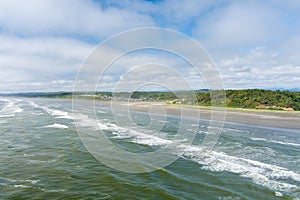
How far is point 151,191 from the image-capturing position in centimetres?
1073

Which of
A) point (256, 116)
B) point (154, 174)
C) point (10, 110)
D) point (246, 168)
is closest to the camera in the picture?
point (154, 174)

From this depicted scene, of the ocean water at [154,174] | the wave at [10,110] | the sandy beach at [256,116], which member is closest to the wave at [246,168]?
the ocean water at [154,174]

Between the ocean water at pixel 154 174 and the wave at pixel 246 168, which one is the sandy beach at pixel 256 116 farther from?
the wave at pixel 246 168

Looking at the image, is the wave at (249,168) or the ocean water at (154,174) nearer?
the ocean water at (154,174)

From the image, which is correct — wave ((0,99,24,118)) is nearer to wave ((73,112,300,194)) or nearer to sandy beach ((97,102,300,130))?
sandy beach ((97,102,300,130))

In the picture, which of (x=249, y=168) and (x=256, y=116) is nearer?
(x=249, y=168)

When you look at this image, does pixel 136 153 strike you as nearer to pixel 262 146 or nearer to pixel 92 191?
pixel 92 191

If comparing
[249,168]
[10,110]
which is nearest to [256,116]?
[249,168]

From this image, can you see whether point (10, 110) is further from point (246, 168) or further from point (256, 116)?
point (246, 168)

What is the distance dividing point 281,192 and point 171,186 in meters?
4.91

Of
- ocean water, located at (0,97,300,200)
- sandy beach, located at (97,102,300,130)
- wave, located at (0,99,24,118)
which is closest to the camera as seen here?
ocean water, located at (0,97,300,200)

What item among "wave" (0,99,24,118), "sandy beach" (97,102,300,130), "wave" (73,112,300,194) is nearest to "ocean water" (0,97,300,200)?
"wave" (73,112,300,194)

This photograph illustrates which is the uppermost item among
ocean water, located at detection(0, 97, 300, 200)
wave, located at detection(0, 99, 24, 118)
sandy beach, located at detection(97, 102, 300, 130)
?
sandy beach, located at detection(97, 102, 300, 130)

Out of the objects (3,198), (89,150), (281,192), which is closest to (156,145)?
(89,150)
